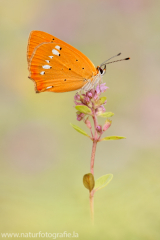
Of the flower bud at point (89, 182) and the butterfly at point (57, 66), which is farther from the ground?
the butterfly at point (57, 66)

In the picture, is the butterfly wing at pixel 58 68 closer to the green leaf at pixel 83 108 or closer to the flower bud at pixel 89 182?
the green leaf at pixel 83 108

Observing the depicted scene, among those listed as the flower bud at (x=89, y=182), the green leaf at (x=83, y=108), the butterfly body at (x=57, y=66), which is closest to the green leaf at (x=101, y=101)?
the green leaf at (x=83, y=108)

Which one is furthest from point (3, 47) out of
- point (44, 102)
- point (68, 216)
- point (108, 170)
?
point (68, 216)

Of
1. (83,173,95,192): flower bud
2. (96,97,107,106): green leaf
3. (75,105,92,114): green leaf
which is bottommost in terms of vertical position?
(83,173,95,192): flower bud

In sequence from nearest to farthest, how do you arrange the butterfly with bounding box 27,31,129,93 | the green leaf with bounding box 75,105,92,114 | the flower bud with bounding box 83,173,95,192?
the flower bud with bounding box 83,173,95,192
the green leaf with bounding box 75,105,92,114
the butterfly with bounding box 27,31,129,93


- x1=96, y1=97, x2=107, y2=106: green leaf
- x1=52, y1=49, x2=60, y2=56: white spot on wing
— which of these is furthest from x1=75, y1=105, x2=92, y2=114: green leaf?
x1=52, y1=49, x2=60, y2=56: white spot on wing

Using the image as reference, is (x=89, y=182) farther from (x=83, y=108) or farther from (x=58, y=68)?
(x=58, y=68)

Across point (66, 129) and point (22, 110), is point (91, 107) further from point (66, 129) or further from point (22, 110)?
point (22, 110)

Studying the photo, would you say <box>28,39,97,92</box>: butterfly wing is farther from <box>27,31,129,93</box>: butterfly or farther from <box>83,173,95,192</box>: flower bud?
<box>83,173,95,192</box>: flower bud
